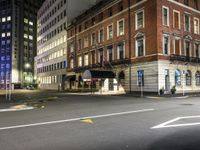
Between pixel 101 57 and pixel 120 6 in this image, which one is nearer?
pixel 120 6

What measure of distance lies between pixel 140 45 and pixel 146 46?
161cm

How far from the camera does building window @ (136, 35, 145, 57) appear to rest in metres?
33.9

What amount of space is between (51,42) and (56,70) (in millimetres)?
10998

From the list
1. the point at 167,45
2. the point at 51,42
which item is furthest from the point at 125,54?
the point at 51,42

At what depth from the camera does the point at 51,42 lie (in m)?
71.6

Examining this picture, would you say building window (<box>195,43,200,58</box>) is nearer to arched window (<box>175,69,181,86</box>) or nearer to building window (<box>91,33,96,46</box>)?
arched window (<box>175,69,181,86</box>)

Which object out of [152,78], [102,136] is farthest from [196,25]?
Answer: [102,136]

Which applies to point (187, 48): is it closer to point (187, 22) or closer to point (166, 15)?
point (187, 22)

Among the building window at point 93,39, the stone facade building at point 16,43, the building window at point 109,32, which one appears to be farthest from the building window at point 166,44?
the stone facade building at point 16,43

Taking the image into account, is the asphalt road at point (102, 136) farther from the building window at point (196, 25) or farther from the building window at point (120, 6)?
the building window at point (196, 25)

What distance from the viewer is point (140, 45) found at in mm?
34719

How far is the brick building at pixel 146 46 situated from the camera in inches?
1261

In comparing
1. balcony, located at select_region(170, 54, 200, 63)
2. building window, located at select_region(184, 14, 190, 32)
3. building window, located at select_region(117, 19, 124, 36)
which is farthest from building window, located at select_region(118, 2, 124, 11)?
balcony, located at select_region(170, 54, 200, 63)

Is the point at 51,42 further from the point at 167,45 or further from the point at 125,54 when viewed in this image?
the point at 167,45
